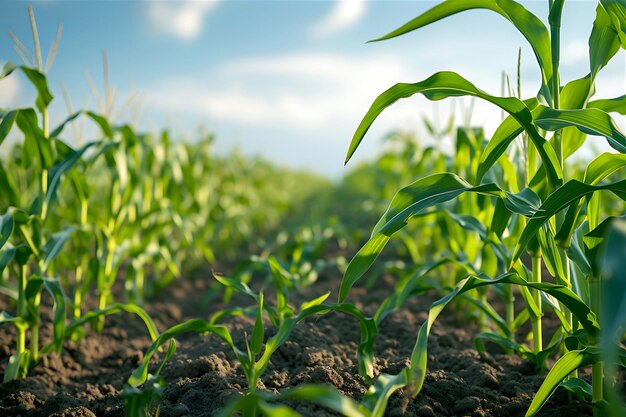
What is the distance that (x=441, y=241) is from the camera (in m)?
3.79

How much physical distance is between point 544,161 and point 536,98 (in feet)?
1.16

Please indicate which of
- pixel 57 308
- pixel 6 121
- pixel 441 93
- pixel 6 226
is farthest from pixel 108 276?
pixel 441 93

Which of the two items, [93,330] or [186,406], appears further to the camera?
[93,330]

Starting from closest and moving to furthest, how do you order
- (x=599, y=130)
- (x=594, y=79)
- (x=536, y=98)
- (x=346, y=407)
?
1. (x=346, y=407)
2. (x=599, y=130)
3. (x=594, y=79)
4. (x=536, y=98)

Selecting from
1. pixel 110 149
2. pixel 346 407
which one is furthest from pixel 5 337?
pixel 346 407

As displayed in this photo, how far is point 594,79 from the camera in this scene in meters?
1.62

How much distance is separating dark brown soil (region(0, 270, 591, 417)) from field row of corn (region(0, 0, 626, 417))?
0.25 feet

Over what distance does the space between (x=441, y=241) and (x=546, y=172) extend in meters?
2.30

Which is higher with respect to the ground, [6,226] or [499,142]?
[499,142]

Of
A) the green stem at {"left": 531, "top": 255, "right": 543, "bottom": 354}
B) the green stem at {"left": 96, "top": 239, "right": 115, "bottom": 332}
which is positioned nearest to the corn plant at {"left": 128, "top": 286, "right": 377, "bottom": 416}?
the green stem at {"left": 531, "top": 255, "right": 543, "bottom": 354}

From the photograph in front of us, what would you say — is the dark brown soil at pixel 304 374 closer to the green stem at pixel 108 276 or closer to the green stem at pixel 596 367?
the green stem at pixel 108 276

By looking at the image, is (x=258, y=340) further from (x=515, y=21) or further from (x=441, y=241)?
(x=441, y=241)

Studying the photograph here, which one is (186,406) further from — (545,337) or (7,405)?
(545,337)

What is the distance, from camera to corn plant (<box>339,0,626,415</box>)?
4.58 ft
